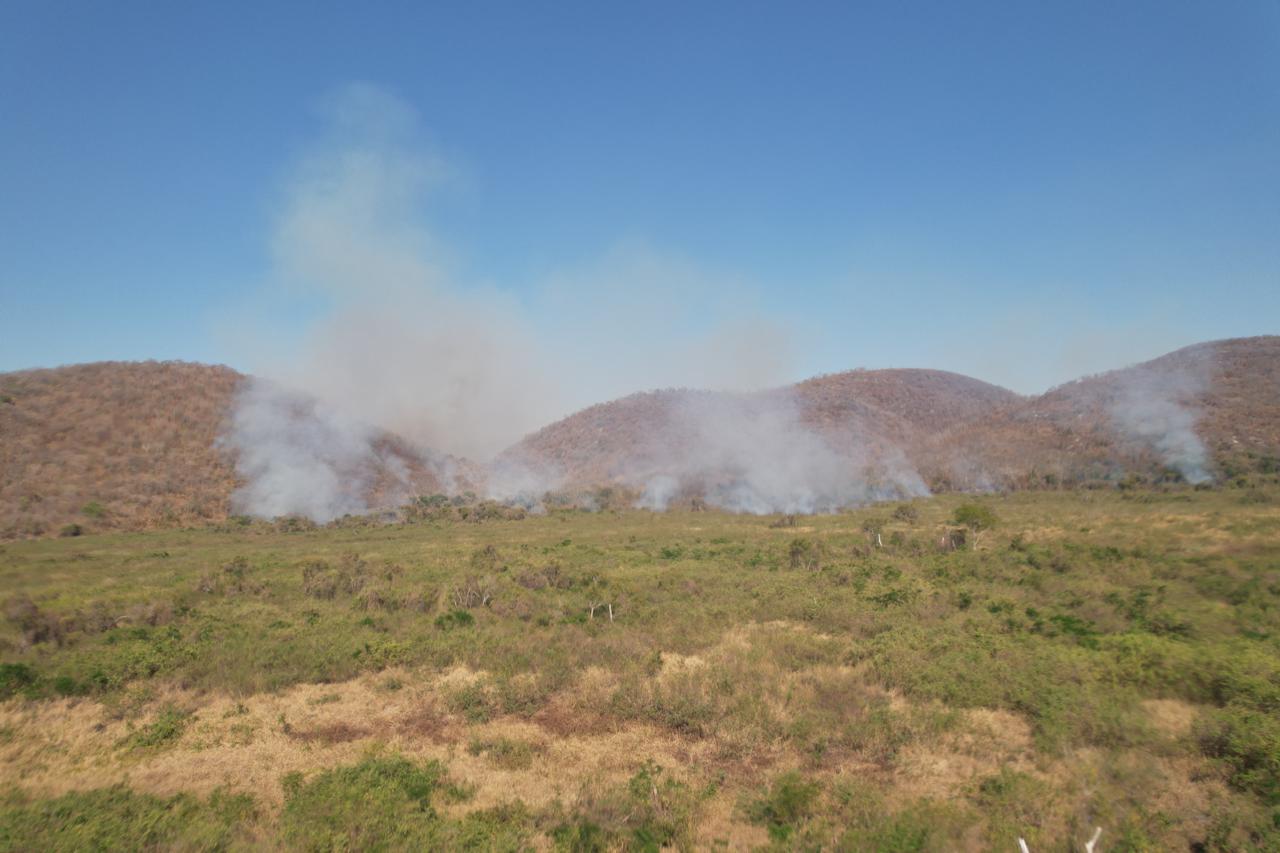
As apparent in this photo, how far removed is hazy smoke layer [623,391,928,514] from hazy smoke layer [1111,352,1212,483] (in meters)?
18.9

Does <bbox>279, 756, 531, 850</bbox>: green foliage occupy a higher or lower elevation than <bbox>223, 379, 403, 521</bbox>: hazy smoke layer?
lower

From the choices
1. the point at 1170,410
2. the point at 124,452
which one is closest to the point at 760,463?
the point at 1170,410

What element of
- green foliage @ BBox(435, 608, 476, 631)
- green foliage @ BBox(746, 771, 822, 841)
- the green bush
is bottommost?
green foliage @ BBox(746, 771, 822, 841)

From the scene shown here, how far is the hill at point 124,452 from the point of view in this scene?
146ft

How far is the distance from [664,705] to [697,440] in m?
66.9

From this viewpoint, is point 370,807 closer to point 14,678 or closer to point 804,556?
point 14,678

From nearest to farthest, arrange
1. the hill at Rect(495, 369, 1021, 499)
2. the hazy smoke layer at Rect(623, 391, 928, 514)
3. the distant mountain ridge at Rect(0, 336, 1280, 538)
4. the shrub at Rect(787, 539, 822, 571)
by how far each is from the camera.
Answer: the shrub at Rect(787, 539, 822, 571)
the distant mountain ridge at Rect(0, 336, 1280, 538)
the hazy smoke layer at Rect(623, 391, 928, 514)
the hill at Rect(495, 369, 1021, 499)

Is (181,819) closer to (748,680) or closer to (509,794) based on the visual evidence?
(509,794)

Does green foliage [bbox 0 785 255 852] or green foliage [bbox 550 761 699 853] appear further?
green foliage [bbox 550 761 699 853]

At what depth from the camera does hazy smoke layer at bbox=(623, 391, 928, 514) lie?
53.3m

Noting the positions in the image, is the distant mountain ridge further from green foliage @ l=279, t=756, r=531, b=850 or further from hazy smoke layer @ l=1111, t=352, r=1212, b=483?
green foliage @ l=279, t=756, r=531, b=850

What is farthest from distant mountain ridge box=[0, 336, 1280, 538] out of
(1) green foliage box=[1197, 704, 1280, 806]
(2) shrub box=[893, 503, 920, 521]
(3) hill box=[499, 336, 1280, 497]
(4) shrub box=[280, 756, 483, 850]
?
(4) shrub box=[280, 756, 483, 850]

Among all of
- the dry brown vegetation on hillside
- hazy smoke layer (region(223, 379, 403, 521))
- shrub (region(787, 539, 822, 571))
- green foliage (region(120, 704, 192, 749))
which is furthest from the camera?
hazy smoke layer (region(223, 379, 403, 521))

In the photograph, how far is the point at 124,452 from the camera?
173 feet
